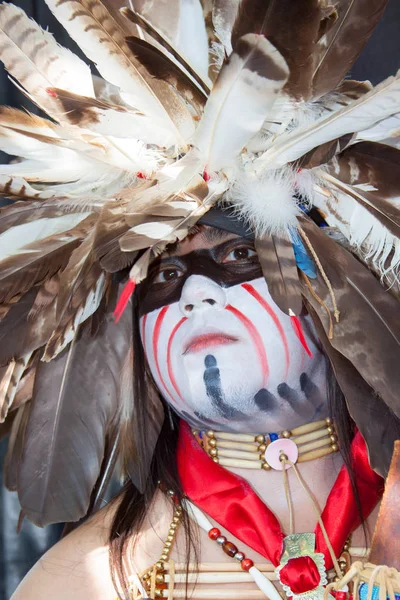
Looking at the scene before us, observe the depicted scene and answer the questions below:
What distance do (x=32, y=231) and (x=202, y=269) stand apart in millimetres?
295

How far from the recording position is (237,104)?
125cm

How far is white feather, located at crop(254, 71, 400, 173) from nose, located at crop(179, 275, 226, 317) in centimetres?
20

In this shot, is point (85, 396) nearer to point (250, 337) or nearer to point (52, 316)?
point (52, 316)

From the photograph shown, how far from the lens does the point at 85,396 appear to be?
1.53 meters

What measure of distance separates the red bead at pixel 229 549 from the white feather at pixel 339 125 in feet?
2.01

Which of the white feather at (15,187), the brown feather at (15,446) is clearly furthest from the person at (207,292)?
the brown feather at (15,446)

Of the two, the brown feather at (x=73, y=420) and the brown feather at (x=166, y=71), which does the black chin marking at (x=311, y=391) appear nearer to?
the brown feather at (x=73, y=420)

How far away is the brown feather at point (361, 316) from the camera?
126 cm

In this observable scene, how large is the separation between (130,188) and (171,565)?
0.61 metres

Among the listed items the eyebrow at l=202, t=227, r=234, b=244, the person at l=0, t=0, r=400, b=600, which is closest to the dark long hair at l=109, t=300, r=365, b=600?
the person at l=0, t=0, r=400, b=600

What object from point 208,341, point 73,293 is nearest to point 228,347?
point 208,341

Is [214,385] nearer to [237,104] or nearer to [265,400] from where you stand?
[265,400]

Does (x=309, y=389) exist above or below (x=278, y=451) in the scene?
above

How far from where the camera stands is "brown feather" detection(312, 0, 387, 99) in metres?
1.30
